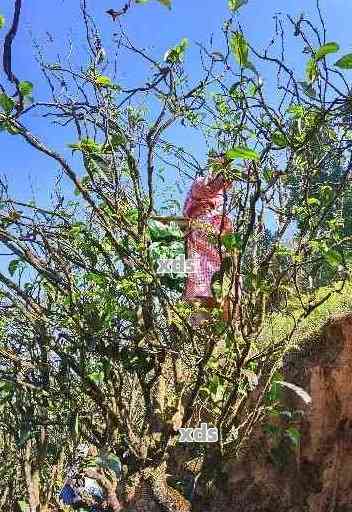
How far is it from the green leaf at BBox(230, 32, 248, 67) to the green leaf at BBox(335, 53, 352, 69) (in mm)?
298

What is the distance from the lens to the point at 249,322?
241 centimetres

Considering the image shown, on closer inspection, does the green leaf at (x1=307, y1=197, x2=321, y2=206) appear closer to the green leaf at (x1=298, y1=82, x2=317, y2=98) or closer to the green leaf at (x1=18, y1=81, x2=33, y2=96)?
the green leaf at (x1=298, y1=82, x2=317, y2=98)

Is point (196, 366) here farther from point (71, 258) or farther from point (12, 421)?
point (12, 421)

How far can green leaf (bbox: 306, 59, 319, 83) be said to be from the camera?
1802 mm

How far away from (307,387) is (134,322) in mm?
3332

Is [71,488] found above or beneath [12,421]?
beneath

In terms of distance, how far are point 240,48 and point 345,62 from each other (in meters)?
0.33

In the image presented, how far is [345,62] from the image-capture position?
151 cm

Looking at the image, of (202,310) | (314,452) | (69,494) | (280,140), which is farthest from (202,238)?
(314,452)

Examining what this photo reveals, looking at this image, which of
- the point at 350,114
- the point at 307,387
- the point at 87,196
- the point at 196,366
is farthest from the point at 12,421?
the point at 350,114

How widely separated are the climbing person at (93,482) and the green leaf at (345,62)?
1.59 metres

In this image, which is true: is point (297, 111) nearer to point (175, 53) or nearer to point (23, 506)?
point (175, 53)

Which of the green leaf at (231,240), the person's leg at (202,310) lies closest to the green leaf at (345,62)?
the green leaf at (231,240)

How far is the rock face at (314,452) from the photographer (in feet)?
16.8
